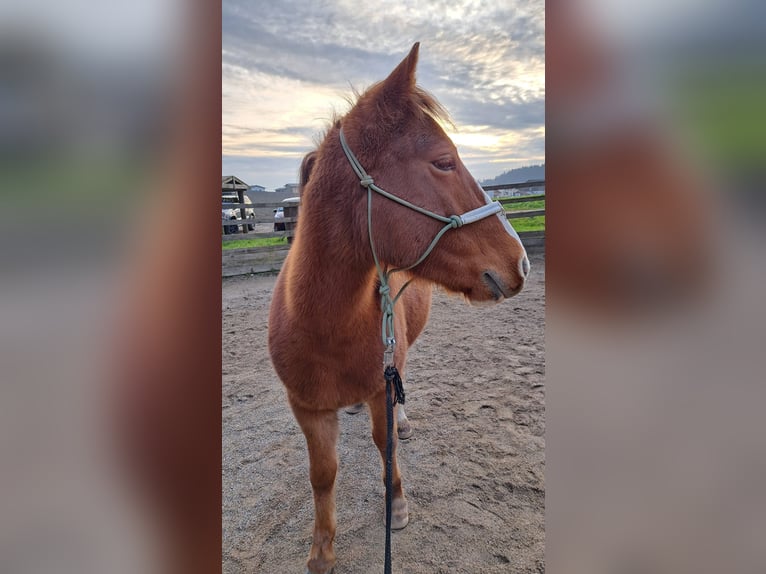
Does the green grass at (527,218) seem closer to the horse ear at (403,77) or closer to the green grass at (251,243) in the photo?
the horse ear at (403,77)

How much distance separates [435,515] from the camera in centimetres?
183

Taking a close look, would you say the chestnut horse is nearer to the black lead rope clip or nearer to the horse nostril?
the horse nostril

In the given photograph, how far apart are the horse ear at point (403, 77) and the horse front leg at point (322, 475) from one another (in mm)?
1235

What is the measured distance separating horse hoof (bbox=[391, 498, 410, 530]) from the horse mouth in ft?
3.84

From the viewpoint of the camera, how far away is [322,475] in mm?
1651

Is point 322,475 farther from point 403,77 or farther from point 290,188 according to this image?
point 403,77

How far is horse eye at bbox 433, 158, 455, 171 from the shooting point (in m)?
1.30

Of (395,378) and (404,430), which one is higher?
(395,378)

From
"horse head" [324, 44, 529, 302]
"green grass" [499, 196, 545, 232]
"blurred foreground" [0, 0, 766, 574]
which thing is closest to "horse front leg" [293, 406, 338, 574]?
"horse head" [324, 44, 529, 302]

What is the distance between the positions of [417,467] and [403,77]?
6.28 ft

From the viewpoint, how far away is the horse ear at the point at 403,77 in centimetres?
124

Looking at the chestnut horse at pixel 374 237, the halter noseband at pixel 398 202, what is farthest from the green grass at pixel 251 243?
the halter noseband at pixel 398 202
